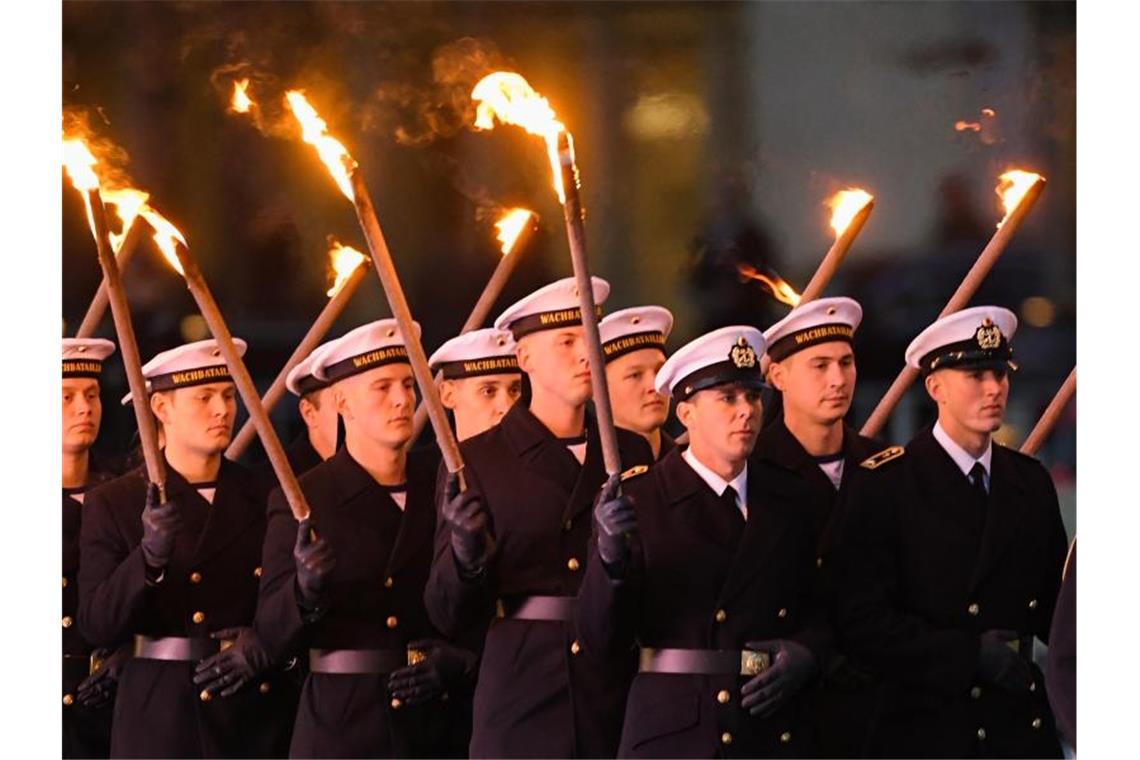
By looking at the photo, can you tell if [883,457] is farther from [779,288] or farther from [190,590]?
[190,590]

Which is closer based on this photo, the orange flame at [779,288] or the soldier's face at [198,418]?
the orange flame at [779,288]

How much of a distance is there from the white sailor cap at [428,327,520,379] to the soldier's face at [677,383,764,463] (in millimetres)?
557

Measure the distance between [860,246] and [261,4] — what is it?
179 centimetres

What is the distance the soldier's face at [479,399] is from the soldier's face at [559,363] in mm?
74

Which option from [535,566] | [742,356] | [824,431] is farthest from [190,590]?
[824,431]

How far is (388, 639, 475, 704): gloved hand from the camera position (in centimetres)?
595

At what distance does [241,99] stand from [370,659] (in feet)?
5.25

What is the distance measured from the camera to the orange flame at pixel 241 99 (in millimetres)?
6141

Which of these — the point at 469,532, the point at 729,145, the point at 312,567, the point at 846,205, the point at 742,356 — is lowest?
the point at 312,567

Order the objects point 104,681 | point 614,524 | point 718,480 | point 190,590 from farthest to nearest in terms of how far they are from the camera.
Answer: point 104,681, point 190,590, point 718,480, point 614,524

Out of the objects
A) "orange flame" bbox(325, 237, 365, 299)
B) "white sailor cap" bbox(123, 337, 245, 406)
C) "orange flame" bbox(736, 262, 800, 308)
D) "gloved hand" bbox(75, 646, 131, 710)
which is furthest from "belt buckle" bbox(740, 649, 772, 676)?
"gloved hand" bbox(75, 646, 131, 710)

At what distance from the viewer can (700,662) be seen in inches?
219

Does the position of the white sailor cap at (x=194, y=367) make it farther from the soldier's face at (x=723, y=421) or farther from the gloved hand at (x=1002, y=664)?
the gloved hand at (x=1002, y=664)

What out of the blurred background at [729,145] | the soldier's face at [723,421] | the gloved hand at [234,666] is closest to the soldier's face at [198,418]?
the blurred background at [729,145]
